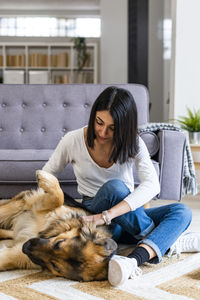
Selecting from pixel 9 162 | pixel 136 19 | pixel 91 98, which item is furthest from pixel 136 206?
pixel 136 19

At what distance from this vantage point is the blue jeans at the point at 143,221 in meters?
1.77

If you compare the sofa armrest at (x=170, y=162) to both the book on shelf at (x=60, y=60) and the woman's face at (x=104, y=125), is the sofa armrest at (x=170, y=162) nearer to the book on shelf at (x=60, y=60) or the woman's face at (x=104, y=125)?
the woman's face at (x=104, y=125)

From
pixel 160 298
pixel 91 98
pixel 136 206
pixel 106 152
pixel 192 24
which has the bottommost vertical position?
pixel 160 298

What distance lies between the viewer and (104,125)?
1797 mm

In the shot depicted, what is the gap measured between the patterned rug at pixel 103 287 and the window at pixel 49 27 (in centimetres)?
868

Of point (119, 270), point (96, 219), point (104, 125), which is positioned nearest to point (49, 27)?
point (104, 125)

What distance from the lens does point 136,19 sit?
21.5ft

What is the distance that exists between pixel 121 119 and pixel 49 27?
8536 millimetres

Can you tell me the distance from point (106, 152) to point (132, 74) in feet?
17.4

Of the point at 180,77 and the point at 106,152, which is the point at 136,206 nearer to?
the point at 106,152

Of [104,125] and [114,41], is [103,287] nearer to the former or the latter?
[104,125]

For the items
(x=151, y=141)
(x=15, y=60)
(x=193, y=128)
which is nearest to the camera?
(x=151, y=141)

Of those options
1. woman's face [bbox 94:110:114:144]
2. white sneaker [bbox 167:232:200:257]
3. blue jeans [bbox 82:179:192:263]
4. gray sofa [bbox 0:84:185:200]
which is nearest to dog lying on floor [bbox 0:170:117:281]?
blue jeans [bbox 82:179:192:263]

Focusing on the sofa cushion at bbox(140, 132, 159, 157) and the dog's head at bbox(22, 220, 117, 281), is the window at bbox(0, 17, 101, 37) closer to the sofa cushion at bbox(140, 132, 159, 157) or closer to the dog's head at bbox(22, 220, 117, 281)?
the sofa cushion at bbox(140, 132, 159, 157)
